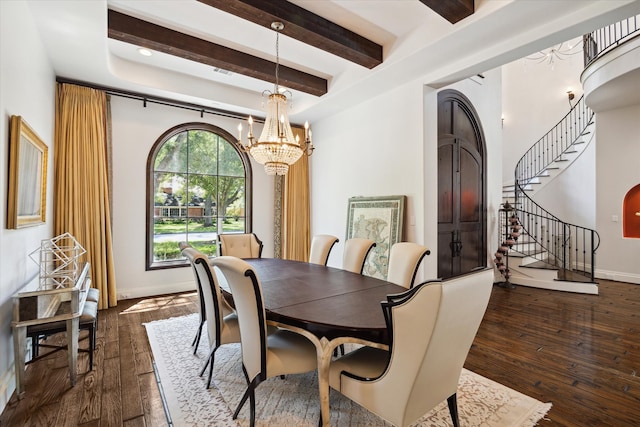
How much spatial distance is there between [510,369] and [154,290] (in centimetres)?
466

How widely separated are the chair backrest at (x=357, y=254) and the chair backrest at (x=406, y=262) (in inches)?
15.3

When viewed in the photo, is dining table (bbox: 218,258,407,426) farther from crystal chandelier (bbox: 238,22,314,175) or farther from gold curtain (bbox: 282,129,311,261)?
gold curtain (bbox: 282,129,311,261)

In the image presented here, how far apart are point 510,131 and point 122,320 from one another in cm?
957

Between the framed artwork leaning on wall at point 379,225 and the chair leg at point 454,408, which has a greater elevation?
the framed artwork leaning on wall at point 379,225

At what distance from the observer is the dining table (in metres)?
1.61

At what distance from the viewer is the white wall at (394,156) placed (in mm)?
3914

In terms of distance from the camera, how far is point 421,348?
1.33 m

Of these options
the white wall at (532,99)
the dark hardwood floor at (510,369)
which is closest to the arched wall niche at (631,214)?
the dark hardwood floor at (510,369)

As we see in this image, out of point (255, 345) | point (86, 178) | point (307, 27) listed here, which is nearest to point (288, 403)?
point (255, 345)

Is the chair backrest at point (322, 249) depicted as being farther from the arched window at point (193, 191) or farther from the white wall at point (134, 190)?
the white wall at point (134, 190)

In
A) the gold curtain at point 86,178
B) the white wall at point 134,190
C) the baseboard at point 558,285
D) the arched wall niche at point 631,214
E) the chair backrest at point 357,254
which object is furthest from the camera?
the arched wall niche at point 631,214

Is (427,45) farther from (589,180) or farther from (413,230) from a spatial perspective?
(589,180)

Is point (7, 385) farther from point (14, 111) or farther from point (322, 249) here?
point (322, 249)

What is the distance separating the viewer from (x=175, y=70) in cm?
431
